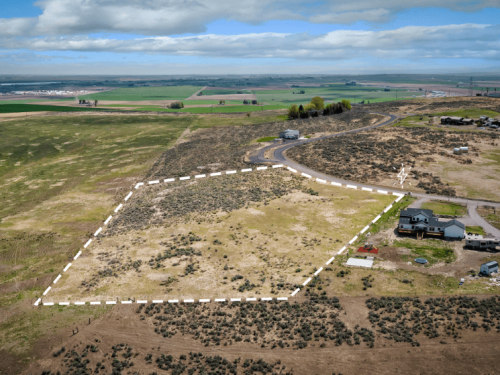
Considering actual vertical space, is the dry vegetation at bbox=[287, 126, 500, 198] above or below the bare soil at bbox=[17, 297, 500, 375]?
above

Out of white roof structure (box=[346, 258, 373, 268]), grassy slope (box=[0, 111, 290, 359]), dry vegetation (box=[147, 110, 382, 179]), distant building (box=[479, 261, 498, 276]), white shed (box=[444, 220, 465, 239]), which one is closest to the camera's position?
grassy slope (box=[0, 111, 290, 359])

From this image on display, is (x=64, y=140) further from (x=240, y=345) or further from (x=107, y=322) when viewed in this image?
(x=240, y=345)

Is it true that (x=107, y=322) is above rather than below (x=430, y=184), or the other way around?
below

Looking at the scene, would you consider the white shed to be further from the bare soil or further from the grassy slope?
the grassy slope

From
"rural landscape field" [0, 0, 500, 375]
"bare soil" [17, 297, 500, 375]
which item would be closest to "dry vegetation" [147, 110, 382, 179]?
"rural landscape field" [0, 0, 500, 375]

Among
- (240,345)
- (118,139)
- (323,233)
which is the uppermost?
(118,139)

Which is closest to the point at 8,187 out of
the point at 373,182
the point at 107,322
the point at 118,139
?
the point at 118,139
